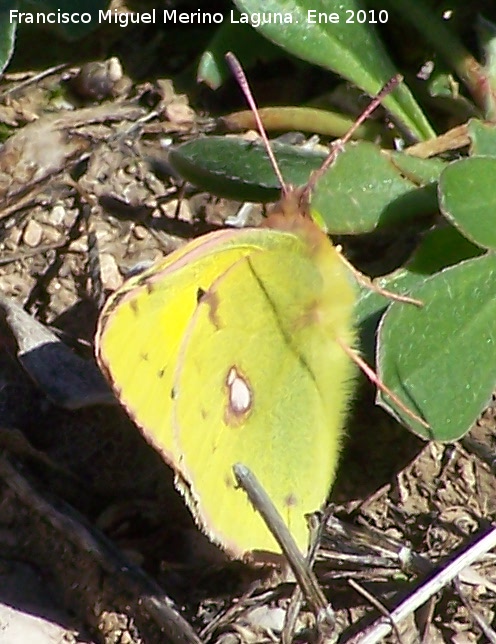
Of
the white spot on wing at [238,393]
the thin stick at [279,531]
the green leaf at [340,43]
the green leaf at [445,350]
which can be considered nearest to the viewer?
the thin stick at [279,531]

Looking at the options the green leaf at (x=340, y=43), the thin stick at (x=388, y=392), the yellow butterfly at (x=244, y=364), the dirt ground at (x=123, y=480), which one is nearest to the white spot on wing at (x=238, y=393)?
the yellow butterfly at (x=244, y=364)

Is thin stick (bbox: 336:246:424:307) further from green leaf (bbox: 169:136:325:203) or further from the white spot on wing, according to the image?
the white spot on wing

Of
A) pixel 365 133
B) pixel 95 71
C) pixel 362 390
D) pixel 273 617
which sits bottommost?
pixel 273 617

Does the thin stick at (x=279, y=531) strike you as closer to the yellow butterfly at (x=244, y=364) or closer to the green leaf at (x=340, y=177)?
the yellow butterfly at (x=244, y=364)

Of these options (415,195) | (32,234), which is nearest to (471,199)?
(415,195)

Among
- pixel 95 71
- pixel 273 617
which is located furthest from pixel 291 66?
pixel 273 617

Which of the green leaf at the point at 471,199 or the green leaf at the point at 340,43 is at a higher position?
the green leaf at the point at 340,43

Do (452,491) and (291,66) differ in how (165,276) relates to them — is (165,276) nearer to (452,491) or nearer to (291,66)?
(452,491)
